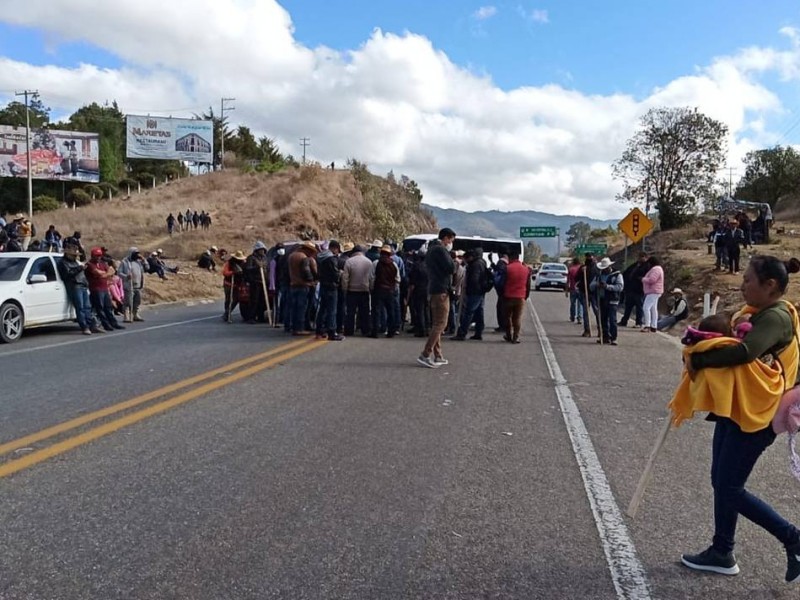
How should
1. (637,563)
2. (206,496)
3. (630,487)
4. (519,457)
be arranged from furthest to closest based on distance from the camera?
1. (519,457)
2. (630,487)
3. (206,496)
4. (637,563)

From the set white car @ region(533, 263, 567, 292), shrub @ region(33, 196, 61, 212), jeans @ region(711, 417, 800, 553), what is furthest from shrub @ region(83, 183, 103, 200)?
jeans @ region(711, 417, 800, 553)

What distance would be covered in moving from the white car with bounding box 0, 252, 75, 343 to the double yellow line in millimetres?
5230

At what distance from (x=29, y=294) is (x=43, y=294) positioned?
350 millimetres

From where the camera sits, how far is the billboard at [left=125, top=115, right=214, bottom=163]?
2511 inches

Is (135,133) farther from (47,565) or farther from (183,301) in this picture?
(47,565)

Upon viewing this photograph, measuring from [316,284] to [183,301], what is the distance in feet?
42.2

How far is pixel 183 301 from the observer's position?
25484 millimetres

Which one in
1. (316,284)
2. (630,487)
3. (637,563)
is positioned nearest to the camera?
(637,563)

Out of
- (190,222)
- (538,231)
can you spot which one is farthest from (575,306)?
(538,231)

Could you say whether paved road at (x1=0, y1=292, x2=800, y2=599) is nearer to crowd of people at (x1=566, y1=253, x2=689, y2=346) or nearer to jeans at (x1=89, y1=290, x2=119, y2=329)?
crowd of people at (x1=566, y1=253, x2=689, y2=346)

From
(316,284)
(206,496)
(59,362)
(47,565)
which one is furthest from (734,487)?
(316,284)

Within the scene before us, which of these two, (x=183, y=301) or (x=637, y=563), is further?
(x=183, y=301)

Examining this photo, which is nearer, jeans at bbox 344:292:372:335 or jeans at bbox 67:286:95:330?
jeans at bbox 344:292:372:335

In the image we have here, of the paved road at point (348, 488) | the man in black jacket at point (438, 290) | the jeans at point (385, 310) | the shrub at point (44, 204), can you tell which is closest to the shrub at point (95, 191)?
the shrub at point (44, 204)
